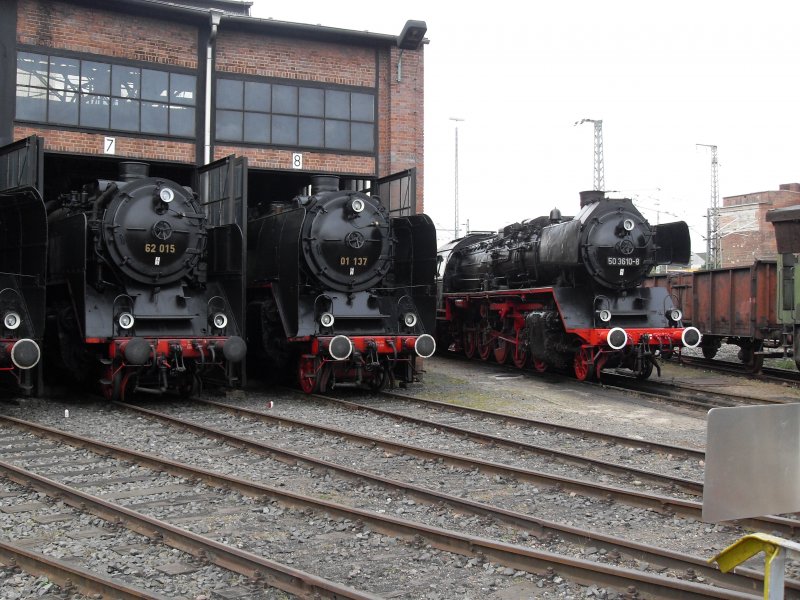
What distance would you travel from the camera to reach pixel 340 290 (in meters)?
12.7

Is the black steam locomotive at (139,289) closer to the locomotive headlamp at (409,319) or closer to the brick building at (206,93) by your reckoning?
the brick building at (206,93)

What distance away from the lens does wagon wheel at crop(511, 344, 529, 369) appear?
622 inches

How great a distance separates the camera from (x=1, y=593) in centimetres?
440

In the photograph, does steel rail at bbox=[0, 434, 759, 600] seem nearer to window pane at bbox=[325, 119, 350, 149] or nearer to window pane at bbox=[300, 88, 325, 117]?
window pane at bbox=[325, 119, 350, 149]

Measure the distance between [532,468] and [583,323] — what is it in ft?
22.4

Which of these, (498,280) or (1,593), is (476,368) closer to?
(498,280)

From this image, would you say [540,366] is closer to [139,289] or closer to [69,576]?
[139,289]

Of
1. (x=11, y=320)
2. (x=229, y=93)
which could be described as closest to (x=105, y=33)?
(x=229, y=93)

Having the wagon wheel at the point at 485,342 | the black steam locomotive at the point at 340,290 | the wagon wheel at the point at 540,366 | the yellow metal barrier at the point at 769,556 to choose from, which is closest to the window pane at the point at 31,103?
the black steam locomotive at the point at 340,290

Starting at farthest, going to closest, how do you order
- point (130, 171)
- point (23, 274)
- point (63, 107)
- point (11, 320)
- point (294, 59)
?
point (294, 59) → point (63, 107) → point (130, 171) → point (23, 274) → point (11, 320)

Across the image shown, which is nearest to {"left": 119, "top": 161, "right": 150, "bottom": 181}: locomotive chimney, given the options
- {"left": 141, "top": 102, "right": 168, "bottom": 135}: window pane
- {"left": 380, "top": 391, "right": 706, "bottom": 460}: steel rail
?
{"left": 141, "top": 102, "right": 168, "bottom": 135}: window pane

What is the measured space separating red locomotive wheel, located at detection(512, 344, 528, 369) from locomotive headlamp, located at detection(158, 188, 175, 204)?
7.29 meters

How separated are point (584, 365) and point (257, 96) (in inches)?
307

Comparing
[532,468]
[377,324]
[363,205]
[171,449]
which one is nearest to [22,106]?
[363,205]
